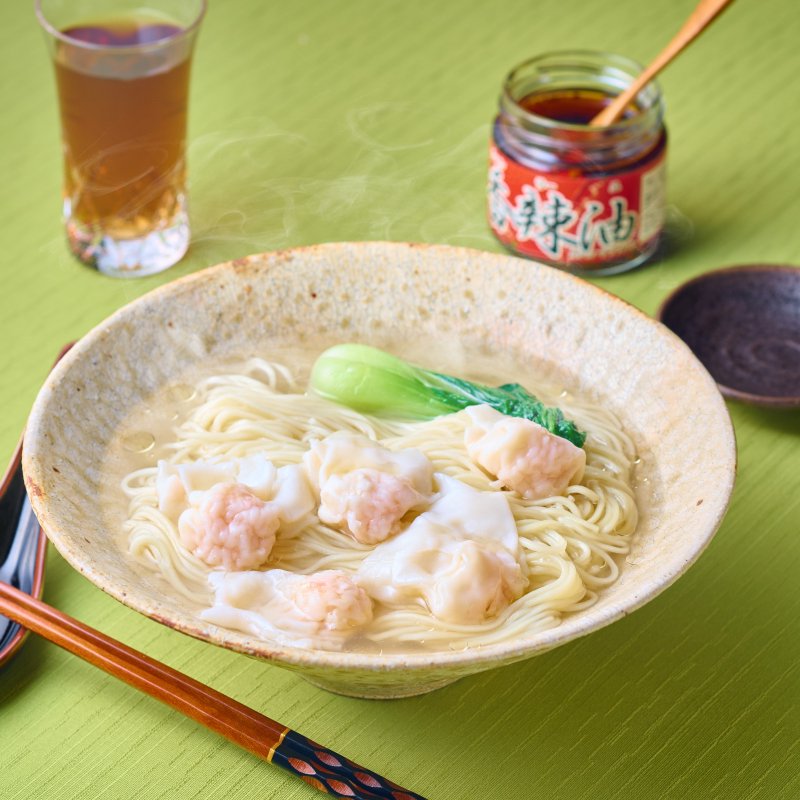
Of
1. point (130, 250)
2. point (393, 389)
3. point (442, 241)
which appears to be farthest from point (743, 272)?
point (130, 250)

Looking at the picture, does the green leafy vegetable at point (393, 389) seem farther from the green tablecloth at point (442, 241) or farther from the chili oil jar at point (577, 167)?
the chili oil jar at point (577, 167)

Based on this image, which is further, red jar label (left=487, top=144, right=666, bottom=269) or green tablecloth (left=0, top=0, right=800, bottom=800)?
red jar label (left=487, top=144, right=666, bottom=269)

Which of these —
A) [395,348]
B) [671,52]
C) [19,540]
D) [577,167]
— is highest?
[671,52]

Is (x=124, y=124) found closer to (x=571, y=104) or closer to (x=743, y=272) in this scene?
(x=571, y=104)

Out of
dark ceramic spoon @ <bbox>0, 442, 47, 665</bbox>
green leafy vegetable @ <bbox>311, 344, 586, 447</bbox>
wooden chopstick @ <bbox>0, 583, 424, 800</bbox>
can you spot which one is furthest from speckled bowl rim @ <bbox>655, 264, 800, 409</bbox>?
A: dark ceramic spoon @ <bbox>0, 442, 47, 665</bbox>

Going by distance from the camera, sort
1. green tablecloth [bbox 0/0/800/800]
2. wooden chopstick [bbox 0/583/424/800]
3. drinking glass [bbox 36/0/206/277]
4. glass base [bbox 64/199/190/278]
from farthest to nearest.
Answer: glass base [bbox 64/199/190/278] → drinking glass [bbox 36/0/206/277] → green tablecloth [bbox 0/0/800/800] → wooden chopstick [bbox 0/583/424/800]

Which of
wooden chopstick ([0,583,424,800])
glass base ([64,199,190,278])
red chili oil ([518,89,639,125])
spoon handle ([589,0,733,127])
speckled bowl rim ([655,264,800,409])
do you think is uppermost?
spoon handle ([589,0,733,127])

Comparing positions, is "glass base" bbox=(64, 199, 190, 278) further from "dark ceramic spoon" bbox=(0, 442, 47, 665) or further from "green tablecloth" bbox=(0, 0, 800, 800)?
"dark ceramic spoon" bbox=(0, 442, 47, 665)
